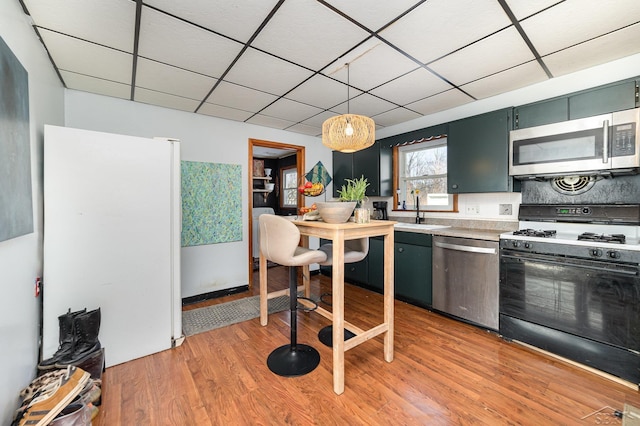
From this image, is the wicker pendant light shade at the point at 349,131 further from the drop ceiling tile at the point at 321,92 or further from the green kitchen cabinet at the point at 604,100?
the green kitchen cabinet at the point at 604,100

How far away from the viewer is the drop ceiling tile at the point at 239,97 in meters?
2.56

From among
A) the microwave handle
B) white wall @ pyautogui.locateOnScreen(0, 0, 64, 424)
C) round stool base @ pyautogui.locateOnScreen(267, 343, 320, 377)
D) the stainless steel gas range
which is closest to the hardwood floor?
round stool base @ pyautogui.locateOnScreen(267, 343, 320, 377)

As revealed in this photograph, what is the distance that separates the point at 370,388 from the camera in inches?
67.2

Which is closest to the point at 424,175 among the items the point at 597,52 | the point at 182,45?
the point at 597,52

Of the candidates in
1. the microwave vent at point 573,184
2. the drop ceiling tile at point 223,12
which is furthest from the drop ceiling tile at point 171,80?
the microwave vent at point 573,184

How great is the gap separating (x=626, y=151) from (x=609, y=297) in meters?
1.10

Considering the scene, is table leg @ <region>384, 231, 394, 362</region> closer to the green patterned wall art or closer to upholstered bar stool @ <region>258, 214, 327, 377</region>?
upholstered bar stool @ <region>258, 214, 327, 377</region>

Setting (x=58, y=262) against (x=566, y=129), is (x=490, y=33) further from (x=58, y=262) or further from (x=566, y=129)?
(x=58, y=262)

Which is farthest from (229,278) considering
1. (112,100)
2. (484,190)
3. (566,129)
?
(566,129)

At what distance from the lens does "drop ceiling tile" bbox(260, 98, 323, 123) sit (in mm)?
2978

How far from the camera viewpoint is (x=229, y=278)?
355 cm

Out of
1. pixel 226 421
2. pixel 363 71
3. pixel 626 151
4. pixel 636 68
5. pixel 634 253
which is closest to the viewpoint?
pixel 226 421

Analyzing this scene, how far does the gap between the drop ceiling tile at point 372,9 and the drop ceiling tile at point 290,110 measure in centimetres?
143

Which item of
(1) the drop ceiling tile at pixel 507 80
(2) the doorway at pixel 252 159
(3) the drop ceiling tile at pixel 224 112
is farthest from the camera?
(2) the doorway at pixel 252 159
